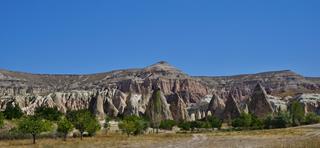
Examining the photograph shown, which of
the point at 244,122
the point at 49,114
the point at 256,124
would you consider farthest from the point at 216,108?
the point at 49,114

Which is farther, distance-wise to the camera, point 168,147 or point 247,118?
point 247,118

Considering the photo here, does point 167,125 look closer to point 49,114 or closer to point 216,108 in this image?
point 49,114

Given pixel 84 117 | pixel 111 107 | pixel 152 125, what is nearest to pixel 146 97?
pixel 111 107

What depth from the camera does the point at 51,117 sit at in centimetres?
11012

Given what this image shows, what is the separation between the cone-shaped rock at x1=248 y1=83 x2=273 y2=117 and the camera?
150 meters

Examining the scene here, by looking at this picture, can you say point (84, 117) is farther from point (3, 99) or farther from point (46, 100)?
point (3, 99)

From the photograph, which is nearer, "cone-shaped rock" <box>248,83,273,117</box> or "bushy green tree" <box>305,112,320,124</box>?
"bushy green tree" <box>305,112,320,124</box>

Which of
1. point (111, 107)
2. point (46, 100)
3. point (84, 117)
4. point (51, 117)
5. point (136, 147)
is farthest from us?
point (46, 100)

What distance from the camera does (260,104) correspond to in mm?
152625

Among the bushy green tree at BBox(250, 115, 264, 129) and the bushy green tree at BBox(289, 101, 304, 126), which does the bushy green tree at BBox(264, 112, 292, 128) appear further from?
the bushy green tree at BBox(289, 101, 304, 126)

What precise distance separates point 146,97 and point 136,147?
14217 cm

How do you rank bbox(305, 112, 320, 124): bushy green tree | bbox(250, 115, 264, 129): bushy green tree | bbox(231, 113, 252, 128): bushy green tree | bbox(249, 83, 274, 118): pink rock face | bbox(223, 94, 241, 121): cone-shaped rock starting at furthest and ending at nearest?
1. bbox(249, 83, 274, 118): pink rock face
2. bbox(223, 94, 241, 121): cone-shaped rock
3. bbox(305, 112, 320, 124): bushy green tree
4. bbox(231, 113, 252, 128): bushy green tree
5. bbox(250, 115, 264, 129): bushy green tree

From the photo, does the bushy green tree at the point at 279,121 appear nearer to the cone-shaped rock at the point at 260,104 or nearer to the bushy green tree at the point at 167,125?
the bushy green tree at the point at 167,125

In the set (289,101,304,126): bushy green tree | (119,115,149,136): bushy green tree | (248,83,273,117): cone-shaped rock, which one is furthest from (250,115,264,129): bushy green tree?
(248,83,273,117): cone-shaped rock
